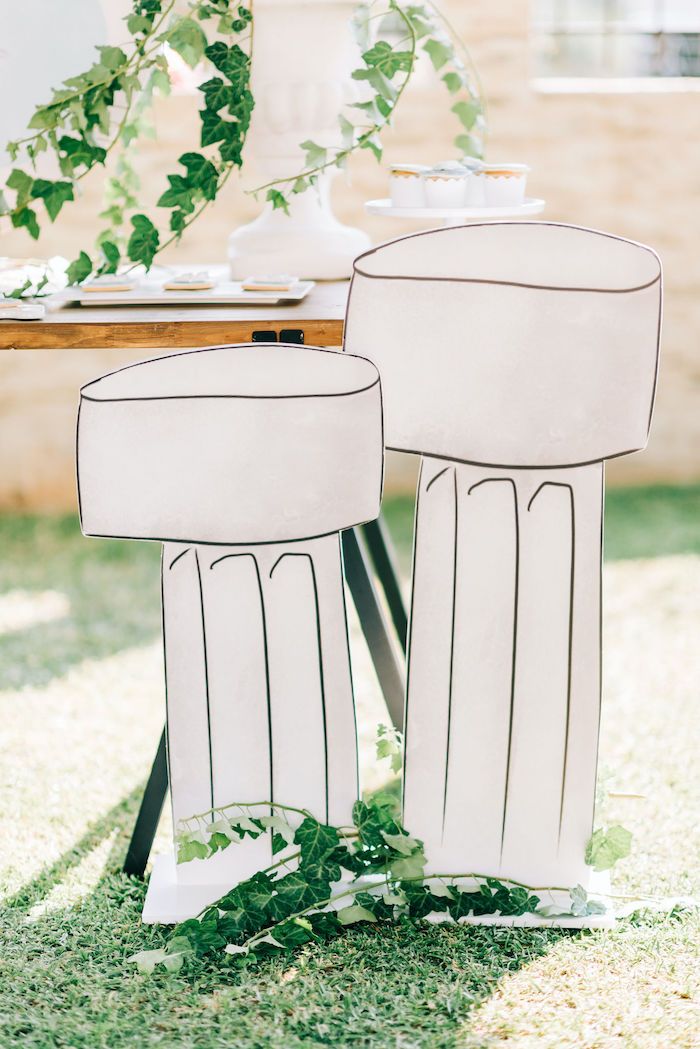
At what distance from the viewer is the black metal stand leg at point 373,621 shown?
1.88m

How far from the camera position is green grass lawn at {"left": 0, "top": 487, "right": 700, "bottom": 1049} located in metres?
1.51

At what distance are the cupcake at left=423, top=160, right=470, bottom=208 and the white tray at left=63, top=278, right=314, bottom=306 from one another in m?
0.24

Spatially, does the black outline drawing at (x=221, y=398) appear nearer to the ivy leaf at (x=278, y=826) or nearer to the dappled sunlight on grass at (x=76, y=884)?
the ivy leaf at (x=278, y=826)

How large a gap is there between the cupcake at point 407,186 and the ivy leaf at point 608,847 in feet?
3.25

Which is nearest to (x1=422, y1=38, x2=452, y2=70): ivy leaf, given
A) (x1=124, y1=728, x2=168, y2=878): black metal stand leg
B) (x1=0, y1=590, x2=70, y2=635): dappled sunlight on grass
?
(x1=124, y1=728, x2=168, y2=878): black metal stand leg

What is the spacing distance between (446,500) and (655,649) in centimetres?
142

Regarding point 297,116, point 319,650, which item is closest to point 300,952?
point 319,650

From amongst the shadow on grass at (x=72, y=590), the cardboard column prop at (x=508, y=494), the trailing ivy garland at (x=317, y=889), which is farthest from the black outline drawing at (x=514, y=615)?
the shadow on grass at (x=72, y=590)

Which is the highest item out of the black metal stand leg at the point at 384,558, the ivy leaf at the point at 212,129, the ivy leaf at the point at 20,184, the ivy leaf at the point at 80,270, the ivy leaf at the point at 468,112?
the ivy leaf at the point at 468,112

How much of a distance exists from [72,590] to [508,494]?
197 centimetres

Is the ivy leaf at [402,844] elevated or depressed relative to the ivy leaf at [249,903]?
elevated

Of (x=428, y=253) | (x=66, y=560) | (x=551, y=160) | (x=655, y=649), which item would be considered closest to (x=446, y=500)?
(x=428, y=253)

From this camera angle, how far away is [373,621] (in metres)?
1.93

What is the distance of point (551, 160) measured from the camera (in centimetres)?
380
